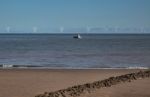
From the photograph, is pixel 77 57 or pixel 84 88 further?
pixel 77 57

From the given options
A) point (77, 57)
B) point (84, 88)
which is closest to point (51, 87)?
point (84, 88)

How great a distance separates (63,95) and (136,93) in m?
2.90

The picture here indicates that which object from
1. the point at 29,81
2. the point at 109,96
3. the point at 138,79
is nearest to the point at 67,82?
the point at 29,81

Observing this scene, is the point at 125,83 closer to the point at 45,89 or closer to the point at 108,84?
the point at 108,84

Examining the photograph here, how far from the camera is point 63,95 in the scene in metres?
14.6

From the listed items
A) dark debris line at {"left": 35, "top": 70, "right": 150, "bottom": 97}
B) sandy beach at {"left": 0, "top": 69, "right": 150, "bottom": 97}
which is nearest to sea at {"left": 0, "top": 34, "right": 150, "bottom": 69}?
sandy beach at {"left": 0, "top": 69, "right": 150, "bottom": 97}

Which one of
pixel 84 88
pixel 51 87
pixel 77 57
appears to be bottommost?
pixel 77 57

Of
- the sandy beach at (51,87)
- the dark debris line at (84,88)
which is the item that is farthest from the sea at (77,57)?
the dark debris line at (84,88)

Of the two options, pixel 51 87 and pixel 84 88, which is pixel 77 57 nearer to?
pixel 51 87

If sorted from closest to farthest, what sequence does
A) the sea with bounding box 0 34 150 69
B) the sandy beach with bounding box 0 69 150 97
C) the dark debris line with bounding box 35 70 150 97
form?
1. the dark debris line with bounding box 35 70 150 97
2. the sandy beach with bounding box 0 69 150 97
3. the sea with bounding box 0 34 150 69

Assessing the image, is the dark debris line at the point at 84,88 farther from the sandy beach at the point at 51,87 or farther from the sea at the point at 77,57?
the sea at the point at 77,57

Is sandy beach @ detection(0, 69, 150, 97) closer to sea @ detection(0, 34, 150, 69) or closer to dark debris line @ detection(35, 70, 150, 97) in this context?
dark debris line @ detection(35, 70, 150, 97)

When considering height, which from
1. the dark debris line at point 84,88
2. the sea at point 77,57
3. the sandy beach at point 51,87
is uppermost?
the dark debris line at point 84,88

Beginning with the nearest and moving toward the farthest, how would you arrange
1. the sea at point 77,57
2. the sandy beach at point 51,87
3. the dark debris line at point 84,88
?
the dark debris line at point 84,88 < the sandy beach at point 51,87 < the sea at point 77,57
